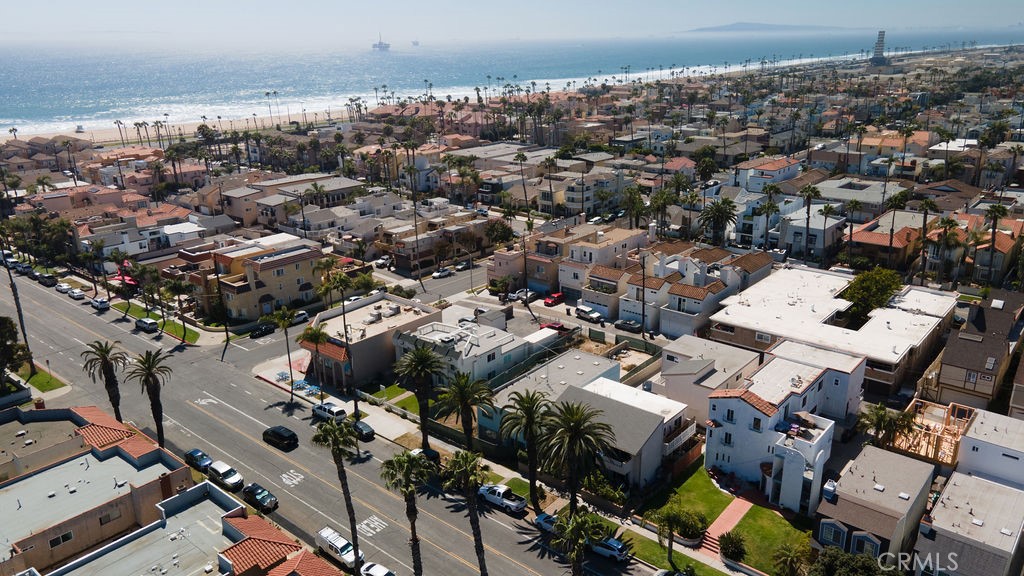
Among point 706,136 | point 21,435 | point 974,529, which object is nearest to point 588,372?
point 974,529

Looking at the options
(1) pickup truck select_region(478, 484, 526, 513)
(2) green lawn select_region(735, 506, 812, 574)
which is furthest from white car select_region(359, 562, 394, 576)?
(2) green lawn select_region(735, 506, 812, 574)

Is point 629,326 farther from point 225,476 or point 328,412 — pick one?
point 225,476

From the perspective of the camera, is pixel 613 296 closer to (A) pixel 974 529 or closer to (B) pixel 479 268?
(B) pixel 479 268

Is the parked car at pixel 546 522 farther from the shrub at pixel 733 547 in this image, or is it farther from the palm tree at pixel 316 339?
the palm tree at pixel 316 339

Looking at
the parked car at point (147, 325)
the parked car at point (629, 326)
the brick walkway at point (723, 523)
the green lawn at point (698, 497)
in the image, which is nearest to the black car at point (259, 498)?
the green lawn at point (698, 497)

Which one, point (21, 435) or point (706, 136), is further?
point (706, 136)

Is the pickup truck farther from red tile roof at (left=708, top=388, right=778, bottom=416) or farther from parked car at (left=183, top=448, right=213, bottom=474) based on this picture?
parked car at (left=183, top=448, right=213, bottom=474)

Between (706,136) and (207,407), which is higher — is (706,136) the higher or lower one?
the higher one
